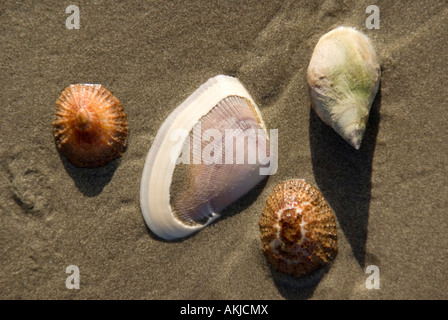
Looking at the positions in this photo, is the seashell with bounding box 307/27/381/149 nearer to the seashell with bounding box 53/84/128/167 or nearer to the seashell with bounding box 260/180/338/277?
the seashell with bounding box 260/180/338/277

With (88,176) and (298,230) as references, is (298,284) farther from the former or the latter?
(88,176)

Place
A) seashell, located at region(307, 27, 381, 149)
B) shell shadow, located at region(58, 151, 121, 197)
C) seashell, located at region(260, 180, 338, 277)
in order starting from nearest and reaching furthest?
seashell, located at region(307, 27, 381, 149) → seashell, located at region(260, 180, 338, 277) → shell shadow, located at region(58, 151, 121, 197)

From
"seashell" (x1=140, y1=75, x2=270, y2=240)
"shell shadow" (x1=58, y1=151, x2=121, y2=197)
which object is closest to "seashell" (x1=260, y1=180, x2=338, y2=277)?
"seashell" (x1=140, y1=75, x2=270, y2=240)

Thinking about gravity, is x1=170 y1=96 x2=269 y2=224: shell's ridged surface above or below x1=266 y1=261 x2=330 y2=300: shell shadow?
above

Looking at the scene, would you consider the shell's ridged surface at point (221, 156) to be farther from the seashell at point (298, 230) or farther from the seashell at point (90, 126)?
the seashell at point (90, 126)

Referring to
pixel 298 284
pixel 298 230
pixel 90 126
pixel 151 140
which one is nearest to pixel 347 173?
pixel 298 230
